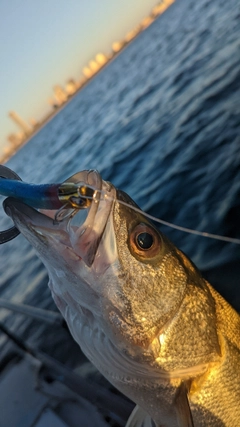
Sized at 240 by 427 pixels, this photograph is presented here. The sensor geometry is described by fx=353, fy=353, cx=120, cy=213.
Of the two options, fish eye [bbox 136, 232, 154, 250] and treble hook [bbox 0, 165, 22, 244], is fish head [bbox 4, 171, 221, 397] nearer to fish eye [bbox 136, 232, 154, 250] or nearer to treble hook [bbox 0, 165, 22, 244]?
fish eye [bbox 136, 232, 154, 250]

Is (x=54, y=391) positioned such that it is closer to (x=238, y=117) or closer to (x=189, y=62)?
(x=238, y=117)

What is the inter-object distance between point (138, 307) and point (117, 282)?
0.17 m

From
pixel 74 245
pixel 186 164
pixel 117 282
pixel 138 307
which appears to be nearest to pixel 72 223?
pixel 74 245

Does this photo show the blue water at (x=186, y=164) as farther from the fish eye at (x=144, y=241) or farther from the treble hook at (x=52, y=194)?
the treble hook at (x=52, y=194)

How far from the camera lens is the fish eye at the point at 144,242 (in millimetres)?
1856

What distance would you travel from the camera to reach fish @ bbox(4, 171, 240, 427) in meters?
1.73

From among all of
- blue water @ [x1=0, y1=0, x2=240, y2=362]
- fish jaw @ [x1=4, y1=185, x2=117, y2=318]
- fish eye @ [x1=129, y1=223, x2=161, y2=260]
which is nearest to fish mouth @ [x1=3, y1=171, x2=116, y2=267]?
fish jaw @ [x1=4, y1=185, x2=117, y2=318]

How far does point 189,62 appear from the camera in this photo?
18.6 m

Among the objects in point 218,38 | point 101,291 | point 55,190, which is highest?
point 55,190

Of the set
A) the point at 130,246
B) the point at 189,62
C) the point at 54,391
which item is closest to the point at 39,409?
the point at 54,391

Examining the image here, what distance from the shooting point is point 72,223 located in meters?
1.72

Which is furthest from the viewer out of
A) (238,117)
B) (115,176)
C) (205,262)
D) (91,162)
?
(91,162)

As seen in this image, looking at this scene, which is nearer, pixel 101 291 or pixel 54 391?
pixel 101 291

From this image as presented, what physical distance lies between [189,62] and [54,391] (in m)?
18.4
